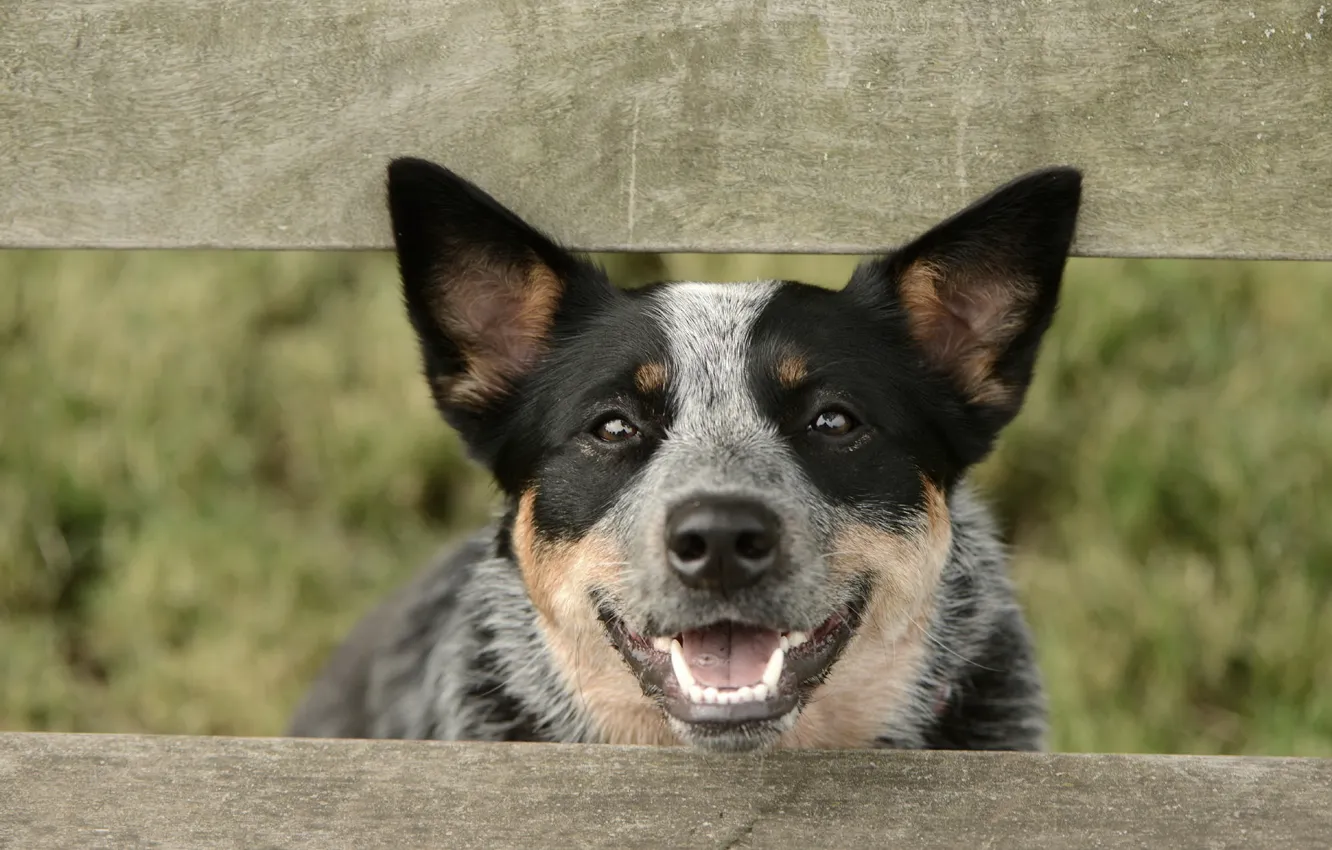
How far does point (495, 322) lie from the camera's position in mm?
2768

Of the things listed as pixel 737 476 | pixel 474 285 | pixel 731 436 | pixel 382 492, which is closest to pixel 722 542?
pixel 737 476

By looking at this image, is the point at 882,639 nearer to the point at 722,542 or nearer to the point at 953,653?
the point at 953,653

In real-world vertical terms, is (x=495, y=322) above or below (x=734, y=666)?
above

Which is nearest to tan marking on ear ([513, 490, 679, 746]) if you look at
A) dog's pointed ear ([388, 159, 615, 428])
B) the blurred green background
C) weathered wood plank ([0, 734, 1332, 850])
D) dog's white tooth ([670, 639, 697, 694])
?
dog's white tooth ([670, 639, 697, 694])

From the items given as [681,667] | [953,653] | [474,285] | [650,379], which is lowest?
[953,653]

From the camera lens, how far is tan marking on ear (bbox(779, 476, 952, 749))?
2.57 metres

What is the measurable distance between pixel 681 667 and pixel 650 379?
0.56 metres

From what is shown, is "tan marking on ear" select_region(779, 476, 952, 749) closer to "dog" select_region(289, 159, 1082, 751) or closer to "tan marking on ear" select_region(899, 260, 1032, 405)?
"dog" select_region(289, 159, 1082, 751)

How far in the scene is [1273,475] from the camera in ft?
14.3

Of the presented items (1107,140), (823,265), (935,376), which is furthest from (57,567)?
(1107,140)

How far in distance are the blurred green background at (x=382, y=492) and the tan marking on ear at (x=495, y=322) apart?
6.31 ft

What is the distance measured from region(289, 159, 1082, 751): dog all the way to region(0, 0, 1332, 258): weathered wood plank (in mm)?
115

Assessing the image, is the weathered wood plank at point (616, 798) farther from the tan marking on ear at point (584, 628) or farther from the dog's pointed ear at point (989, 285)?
the dog's pointed ear at point (989, 285)

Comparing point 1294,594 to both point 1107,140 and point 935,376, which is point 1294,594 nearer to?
point 935,376
